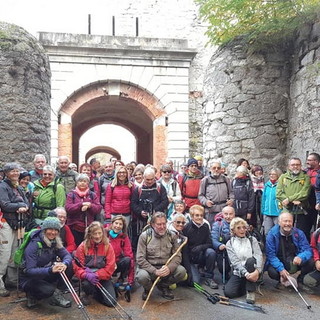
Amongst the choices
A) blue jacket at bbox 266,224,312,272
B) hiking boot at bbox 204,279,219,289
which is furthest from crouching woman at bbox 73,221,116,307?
blue jacket at bbox 266,224,312,272

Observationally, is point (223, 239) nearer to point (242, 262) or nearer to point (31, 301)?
point (242, 262)

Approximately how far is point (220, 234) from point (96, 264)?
1.70 metres

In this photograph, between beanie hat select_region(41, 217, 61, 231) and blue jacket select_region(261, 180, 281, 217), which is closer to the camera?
beanie hat select_region(41, 217, 61, 231)

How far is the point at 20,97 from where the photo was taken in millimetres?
6379

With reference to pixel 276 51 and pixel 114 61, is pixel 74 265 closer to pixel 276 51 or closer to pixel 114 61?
pixel 276 51

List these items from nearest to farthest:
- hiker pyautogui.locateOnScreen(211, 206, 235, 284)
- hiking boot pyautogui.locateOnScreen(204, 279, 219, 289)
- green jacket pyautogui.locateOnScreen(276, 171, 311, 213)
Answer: hiking boot pyautogui.locateOnScreen(204, 279, 219, 289) → hiker pyautogui.locateOnScreen(211, 206, 235, 284) → green jacket pyautogui.locateOnScreen(276, 171, 311, 213)

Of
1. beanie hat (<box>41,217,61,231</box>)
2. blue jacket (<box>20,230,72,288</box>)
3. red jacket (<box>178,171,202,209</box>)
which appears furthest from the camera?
red jacket (<box>178,171,202,209</box>)

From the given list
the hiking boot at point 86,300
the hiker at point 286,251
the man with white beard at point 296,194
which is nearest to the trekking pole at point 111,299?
the hiking boot at point 86,300

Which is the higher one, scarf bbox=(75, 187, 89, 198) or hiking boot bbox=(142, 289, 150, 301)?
scarf bbox=(75, 187, 89, 198)

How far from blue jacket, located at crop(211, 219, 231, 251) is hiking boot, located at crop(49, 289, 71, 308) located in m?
1.94

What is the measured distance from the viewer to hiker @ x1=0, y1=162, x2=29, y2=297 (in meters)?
4.42

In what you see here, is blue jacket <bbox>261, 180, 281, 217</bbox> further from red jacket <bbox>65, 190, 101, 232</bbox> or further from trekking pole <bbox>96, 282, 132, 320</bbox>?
trekking pole <bbox>96, 282, 132, 320</bbox>

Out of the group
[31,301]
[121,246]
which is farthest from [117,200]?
[31,301]

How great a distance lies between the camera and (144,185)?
561cm
